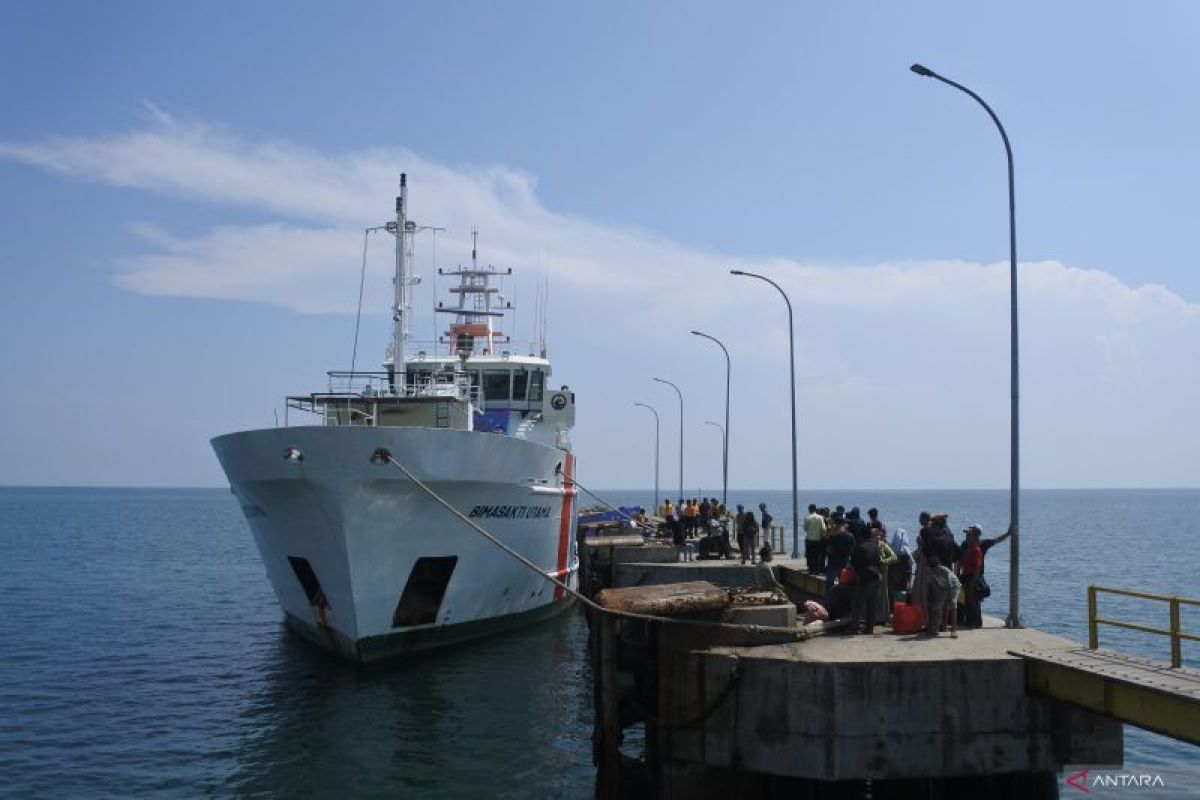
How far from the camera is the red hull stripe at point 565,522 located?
952 inches

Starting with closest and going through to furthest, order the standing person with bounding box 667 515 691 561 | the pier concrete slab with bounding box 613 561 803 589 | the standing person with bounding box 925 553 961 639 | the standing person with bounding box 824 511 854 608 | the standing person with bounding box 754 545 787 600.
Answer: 1. the standing person with bounding box 925 553 961 639
2. the standing person with bounding box 824 511 854 608
3. the standing person with bounding box 754 545 787 600
4. the pier concrete slab with bounding box 613 561 803 589
5. the standing person with bounding box 667 515 691 561

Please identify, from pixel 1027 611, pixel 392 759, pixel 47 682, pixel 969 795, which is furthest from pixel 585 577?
pixel 969 795

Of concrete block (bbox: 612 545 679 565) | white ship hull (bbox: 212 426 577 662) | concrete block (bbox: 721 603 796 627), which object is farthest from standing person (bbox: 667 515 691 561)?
concrete block (bbox: 721 603 796 627)

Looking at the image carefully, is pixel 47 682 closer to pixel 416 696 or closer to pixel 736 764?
pixel 416 696

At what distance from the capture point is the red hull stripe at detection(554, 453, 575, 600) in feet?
79.3

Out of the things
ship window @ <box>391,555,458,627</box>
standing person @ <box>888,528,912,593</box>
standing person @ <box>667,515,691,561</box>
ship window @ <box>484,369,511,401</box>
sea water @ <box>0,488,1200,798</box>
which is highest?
ship window @ <box>484,369,511,401</box>

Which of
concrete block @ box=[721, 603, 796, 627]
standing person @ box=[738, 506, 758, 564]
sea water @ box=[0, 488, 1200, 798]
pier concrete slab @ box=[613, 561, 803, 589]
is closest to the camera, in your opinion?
concrete block @ box=[721, 603, 796, 627]

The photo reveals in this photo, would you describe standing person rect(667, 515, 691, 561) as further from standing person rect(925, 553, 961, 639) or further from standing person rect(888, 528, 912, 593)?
standing person rect(925, 553, 961, 639)

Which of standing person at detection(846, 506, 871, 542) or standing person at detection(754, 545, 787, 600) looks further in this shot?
standing person at detection(754, 545, 787, 600)

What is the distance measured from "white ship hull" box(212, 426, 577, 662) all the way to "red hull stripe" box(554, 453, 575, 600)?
283 cm

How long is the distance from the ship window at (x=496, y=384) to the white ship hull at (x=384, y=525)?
6483 mm

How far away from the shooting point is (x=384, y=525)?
1741 centimetres

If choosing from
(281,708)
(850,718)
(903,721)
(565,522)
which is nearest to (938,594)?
(903,721)

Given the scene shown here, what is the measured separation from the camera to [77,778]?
43.6 ft
